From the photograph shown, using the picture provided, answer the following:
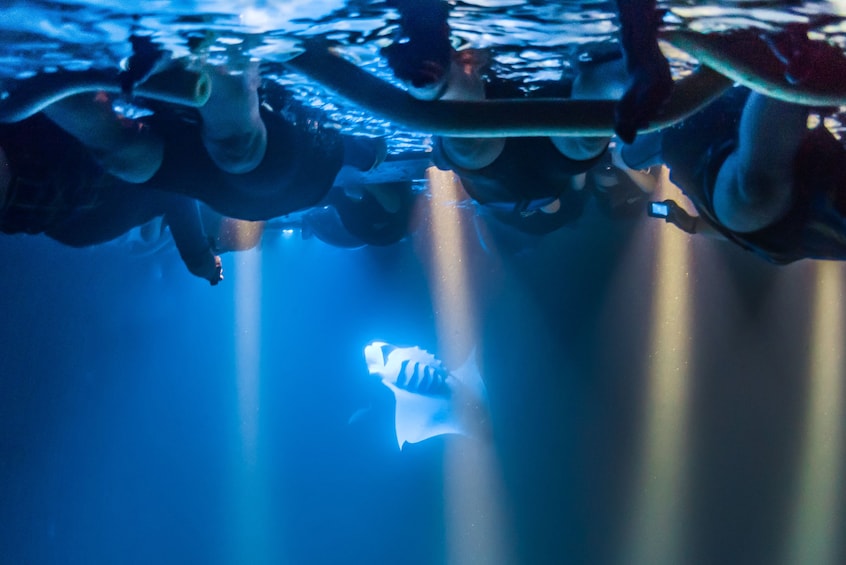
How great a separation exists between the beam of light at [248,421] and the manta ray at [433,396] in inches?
208

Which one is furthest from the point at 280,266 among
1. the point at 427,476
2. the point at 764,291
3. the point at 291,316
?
the point at 764,291

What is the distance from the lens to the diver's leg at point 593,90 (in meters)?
2.76

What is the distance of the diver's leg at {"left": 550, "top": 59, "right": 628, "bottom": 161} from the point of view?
2.76 meters

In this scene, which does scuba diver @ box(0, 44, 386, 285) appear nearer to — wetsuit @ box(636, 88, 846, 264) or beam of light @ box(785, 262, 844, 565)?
wetsuit @ box(636, 88, 846, 264)

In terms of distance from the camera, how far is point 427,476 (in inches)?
601

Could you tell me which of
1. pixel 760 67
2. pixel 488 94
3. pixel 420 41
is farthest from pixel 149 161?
pixel 760 67

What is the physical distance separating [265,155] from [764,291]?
9.85m

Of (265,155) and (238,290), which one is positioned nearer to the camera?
(265,155)

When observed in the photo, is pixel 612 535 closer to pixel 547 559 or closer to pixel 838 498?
pixel 547 559

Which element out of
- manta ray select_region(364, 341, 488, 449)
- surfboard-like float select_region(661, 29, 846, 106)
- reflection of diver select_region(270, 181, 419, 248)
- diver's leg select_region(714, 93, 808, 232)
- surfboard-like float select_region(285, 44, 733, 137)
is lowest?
manta ray select_region(364, 341, 488, 449)

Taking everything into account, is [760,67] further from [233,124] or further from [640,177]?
[640,177]

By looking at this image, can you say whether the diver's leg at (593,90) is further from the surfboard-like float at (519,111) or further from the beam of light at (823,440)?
the beam of light at (823,440)

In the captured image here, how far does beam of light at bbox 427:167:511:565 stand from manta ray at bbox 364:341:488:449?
74cm

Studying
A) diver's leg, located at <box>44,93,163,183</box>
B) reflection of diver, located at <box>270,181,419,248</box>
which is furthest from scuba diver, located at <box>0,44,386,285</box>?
reflection of diver, located at <box>270,181,419,248</box>
